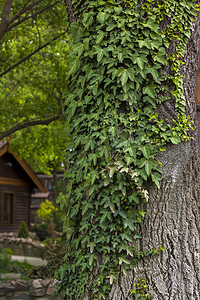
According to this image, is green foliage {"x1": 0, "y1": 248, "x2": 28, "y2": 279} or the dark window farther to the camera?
the dark window

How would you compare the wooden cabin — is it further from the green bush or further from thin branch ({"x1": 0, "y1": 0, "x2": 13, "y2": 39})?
thin branch ({"x1": 0, "y1": 0, "x2": 13, "y2": 39})

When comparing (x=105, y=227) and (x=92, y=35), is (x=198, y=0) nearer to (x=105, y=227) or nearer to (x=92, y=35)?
(x=92, y=35)

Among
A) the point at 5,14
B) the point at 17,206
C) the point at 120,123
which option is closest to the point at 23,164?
the point at 17,206

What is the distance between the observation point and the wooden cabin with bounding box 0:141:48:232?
20.4m

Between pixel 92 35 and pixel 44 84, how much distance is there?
27.0 feet

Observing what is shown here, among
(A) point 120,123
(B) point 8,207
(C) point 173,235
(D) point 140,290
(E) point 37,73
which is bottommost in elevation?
(D) point 140,290

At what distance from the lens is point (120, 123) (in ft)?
12.0

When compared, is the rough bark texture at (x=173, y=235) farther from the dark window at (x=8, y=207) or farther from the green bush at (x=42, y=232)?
the dark window at (x=8, y=207)

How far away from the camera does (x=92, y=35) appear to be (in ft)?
12.5

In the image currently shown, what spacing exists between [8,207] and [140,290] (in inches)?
732

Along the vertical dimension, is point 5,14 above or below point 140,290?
above

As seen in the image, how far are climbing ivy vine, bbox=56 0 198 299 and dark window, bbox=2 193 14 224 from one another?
17.9 meters

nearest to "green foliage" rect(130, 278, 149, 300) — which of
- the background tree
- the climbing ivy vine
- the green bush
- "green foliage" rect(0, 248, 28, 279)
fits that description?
the climbing ivy vine

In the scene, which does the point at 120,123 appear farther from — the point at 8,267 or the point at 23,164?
the point at 23,164
